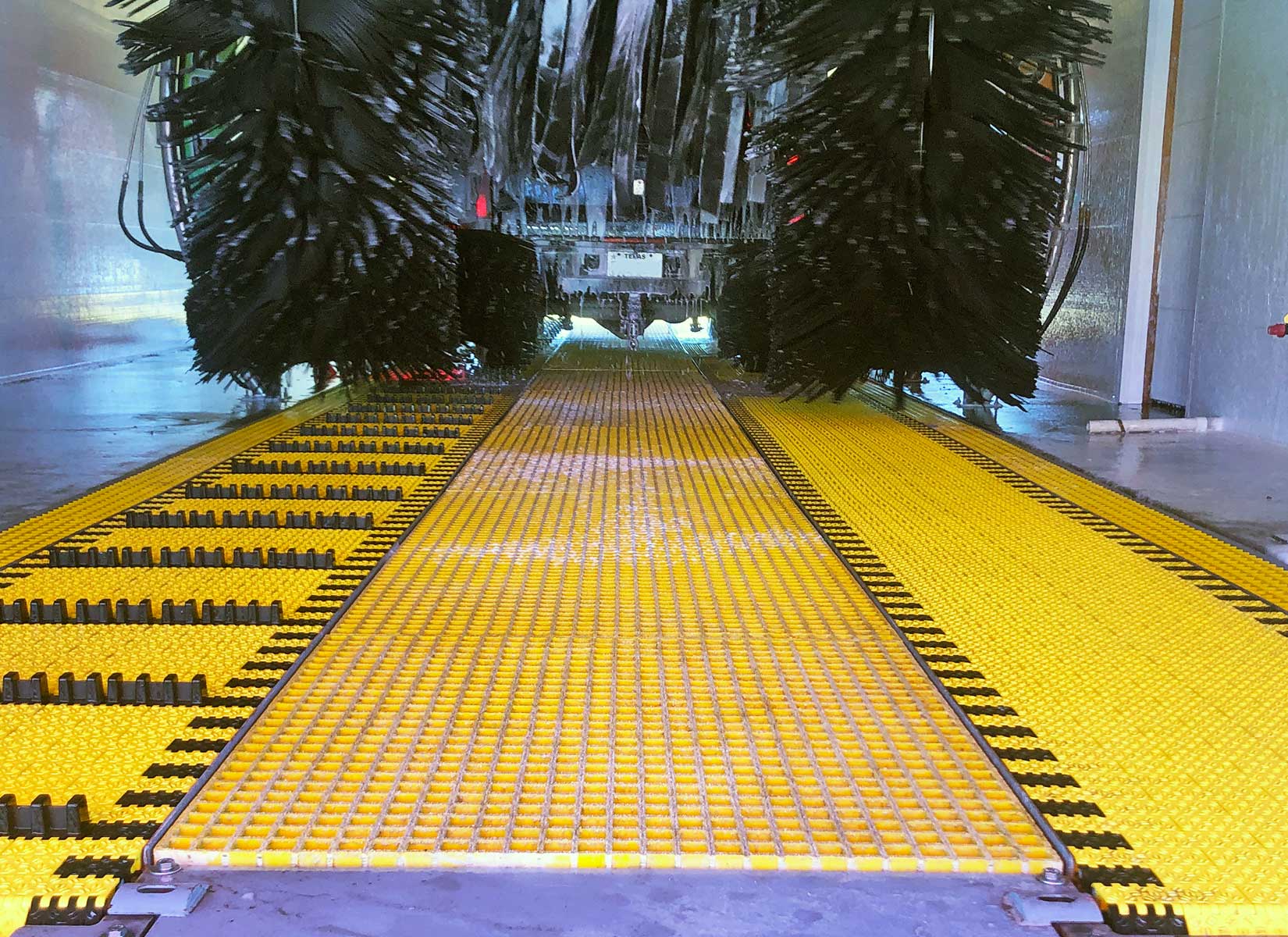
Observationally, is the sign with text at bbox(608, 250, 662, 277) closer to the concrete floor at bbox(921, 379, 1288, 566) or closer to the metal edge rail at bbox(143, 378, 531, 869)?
the concrete floor at bbox(921, 379, 1288, 566)

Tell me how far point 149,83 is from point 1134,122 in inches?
198

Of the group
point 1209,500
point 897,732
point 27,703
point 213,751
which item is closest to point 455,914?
point 213,751

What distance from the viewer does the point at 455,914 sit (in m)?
1.23

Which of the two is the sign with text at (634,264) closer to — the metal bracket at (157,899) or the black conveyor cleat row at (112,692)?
the black conveyor cleat row at (112,692)

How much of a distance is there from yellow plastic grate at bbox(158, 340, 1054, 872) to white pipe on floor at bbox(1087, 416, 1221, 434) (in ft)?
8.63

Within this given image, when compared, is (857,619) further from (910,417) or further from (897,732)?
(910,417)

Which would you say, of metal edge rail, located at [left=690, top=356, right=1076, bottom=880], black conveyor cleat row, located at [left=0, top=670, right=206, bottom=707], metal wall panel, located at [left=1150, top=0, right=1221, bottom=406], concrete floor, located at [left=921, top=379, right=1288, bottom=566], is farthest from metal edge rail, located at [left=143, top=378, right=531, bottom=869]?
metal wall panel, located at [left=1150, top=0, right=1221, bottom=406]

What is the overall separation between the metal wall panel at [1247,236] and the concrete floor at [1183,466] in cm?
30

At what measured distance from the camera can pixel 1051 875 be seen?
131 cm

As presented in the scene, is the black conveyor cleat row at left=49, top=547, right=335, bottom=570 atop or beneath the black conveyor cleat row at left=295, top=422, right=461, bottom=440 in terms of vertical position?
beneath

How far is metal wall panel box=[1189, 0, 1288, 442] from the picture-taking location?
4.77 m

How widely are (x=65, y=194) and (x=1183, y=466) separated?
742 centimetres

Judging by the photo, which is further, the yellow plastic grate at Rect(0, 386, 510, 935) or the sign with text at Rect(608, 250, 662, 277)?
the sign with text at Rect(608, 250, 662, 277)

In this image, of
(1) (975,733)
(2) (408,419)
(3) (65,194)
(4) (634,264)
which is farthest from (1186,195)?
(3) (65,194)
